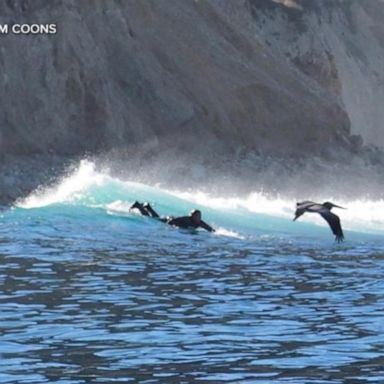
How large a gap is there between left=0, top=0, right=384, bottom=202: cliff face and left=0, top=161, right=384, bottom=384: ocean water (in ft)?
29.5

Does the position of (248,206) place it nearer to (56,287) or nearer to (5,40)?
(5,40)


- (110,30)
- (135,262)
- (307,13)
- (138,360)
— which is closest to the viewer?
(138,360)

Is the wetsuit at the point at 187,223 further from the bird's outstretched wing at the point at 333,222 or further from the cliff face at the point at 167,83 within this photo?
the cliff face at the point at 167,83

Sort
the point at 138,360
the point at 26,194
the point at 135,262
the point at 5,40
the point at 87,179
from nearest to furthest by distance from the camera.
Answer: the point at 138,360
the point at 135,262
the point at 26,194
the point at 87,179
the point at 5,40

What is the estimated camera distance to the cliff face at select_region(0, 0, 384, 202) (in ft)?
122

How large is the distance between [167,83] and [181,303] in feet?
89.5

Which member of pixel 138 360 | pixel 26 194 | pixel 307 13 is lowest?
pixel 138 360

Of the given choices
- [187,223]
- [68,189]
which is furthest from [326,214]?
[68,189]

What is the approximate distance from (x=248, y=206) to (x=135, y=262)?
54.7 feet

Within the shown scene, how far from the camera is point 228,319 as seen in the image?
14219 mm

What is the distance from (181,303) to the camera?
50.3 feet

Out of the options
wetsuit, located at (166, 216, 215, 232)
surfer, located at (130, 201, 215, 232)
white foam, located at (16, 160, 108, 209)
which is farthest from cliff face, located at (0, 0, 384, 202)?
wetsuit, located at (166, 216, 215, 232)

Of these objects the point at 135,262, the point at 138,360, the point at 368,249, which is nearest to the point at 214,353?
the point at 138,360

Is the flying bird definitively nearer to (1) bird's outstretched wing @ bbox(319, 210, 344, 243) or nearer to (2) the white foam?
(1) bird's outstretched wing @ bbox(319, 210, 344, 243)
